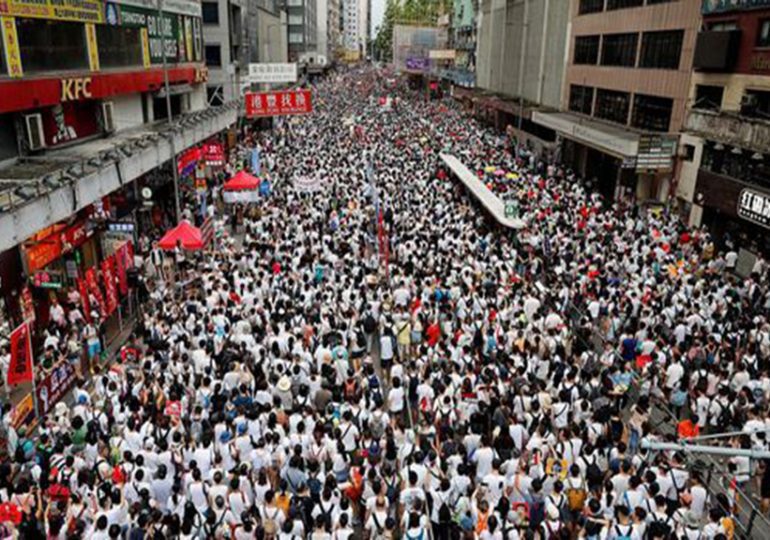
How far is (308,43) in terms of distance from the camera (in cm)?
10356

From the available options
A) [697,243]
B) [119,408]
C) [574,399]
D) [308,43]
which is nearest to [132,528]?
[119,408]

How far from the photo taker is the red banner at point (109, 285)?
599 inches

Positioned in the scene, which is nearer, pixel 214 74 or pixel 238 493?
pixel 238 493

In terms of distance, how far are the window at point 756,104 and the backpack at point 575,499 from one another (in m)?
17.2

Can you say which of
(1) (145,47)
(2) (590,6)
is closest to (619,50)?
(2) (590,6)

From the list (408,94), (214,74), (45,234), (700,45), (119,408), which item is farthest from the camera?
(408,94)

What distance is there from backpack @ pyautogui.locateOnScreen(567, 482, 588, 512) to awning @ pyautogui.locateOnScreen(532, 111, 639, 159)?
20054 millimetres

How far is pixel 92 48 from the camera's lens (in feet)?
62.4

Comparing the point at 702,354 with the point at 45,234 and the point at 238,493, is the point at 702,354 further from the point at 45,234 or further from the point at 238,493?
the point at 45,234

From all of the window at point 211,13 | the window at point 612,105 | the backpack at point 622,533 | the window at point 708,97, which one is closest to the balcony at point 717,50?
the window at point 708,97

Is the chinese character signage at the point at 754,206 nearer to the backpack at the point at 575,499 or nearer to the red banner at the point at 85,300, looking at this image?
the backpack at the point at 575,499

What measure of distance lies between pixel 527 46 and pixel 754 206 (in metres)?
31.1

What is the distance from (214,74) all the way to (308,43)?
63.8m

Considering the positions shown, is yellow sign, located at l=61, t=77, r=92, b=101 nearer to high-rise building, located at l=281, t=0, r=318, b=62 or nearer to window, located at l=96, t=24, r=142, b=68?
window, located at l=96, t=24, r=142, b=68
